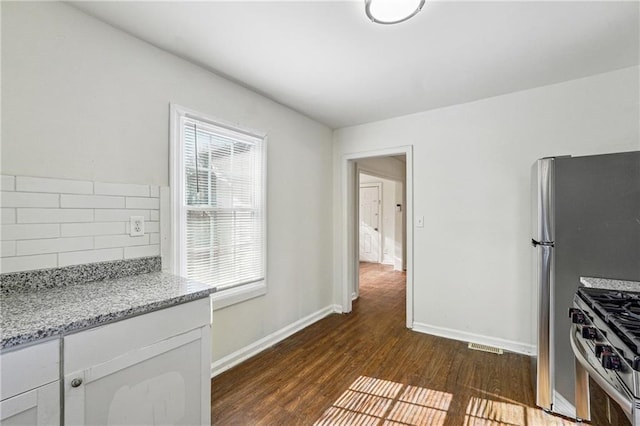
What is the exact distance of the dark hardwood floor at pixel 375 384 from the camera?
1786mm

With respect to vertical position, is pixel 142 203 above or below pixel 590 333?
above

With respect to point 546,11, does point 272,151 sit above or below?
below

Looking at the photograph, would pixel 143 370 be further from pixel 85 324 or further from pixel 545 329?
pixel 545 329

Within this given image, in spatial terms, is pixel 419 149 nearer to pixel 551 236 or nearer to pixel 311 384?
pixel 551 236

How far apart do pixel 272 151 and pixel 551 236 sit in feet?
7.44

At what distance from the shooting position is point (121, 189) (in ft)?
5.54

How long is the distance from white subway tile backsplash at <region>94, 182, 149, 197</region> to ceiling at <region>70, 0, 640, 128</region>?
93 cm

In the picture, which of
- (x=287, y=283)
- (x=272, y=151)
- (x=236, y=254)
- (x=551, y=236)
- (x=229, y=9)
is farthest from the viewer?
(x=287, y=283)

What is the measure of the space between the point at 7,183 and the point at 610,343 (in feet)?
8.38

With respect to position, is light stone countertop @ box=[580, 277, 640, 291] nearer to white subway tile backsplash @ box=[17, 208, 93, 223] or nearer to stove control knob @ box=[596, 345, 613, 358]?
stove control knob @ box=[596, 345, 613, 358]

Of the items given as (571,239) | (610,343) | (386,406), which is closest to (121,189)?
(386,406)

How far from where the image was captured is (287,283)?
297 cm

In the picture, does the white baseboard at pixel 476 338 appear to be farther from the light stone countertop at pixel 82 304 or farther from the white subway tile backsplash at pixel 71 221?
the white subway tile backsplash at pixel 71 221

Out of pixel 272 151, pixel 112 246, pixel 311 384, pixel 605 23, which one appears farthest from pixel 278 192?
pixel 605 23
